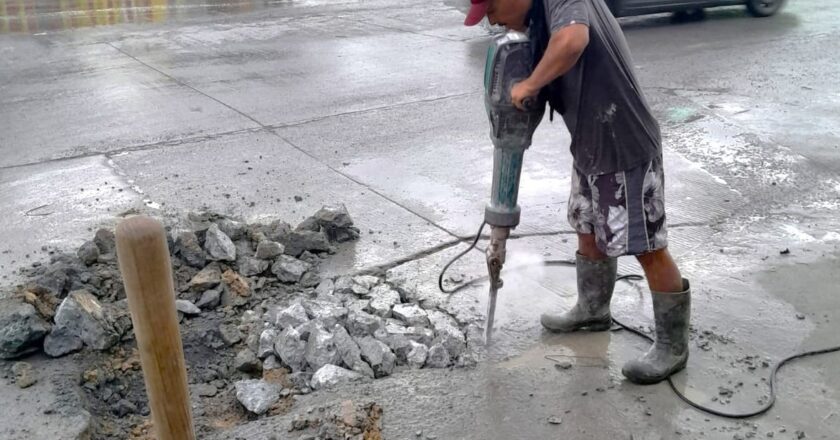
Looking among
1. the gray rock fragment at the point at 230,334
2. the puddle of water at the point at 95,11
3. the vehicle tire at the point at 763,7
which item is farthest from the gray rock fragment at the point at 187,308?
the vehicle tire at the point at 763,7

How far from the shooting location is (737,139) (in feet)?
20.7

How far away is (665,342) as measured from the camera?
3207 millimetres

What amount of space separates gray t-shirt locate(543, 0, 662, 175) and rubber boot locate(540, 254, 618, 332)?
0.63 m

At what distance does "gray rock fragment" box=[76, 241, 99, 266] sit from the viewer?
3914 millimetres

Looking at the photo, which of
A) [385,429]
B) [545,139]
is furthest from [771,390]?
[545,139]

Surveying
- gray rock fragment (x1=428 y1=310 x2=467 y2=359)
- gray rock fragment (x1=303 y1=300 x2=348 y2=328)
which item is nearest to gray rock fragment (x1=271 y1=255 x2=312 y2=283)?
gray rock fragment (x1=303 y1=300 x2=348 y2=328)

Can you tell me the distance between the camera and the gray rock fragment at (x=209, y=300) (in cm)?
376

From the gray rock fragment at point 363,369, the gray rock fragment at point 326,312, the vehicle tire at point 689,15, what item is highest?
the vehicle tire at point 689,15

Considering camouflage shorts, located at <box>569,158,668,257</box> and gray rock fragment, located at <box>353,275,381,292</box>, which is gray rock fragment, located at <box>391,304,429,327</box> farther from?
camouflage shorts, located at <box>569,158,668,257</box>

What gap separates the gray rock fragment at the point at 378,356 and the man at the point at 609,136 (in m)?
0.98

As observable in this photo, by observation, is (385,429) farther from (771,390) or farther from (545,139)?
(545,139)

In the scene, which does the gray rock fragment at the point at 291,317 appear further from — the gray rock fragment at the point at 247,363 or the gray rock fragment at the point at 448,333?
the gray rock fragment at the point at 448,333

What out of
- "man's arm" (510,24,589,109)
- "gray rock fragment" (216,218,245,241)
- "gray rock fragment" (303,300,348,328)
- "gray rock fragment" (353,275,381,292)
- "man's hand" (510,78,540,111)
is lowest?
"gray rock fragment" (353,275,381,292)

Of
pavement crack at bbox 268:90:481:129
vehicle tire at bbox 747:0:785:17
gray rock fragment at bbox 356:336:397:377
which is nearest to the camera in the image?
gray rock fragment at bbox 356:336:397:377
